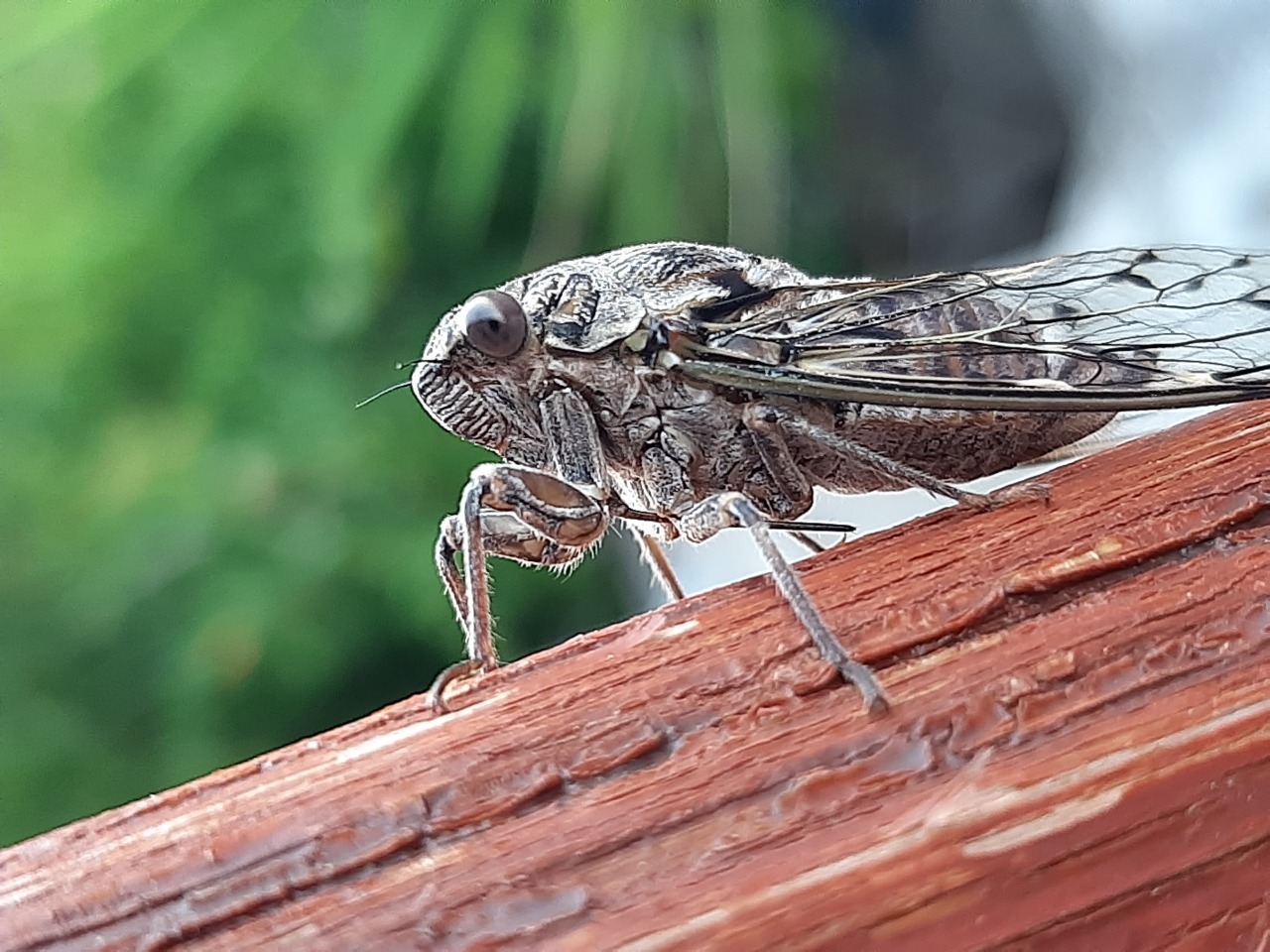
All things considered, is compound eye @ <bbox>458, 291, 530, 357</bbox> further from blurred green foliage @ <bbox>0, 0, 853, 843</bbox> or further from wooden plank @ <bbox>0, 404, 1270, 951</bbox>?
blurred green foliage @ <bbox>0, 0, 853, 843</bbox>

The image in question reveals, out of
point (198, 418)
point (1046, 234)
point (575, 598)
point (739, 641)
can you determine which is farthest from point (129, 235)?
point (1046, 234)

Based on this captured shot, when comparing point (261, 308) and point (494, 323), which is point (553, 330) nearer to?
point (494, 323)

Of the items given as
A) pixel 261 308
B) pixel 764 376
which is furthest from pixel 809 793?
pixel 261 308

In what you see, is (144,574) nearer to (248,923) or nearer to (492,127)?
(492,127)

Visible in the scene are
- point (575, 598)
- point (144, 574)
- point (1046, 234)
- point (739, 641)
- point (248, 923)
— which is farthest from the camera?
point (1046, 234)

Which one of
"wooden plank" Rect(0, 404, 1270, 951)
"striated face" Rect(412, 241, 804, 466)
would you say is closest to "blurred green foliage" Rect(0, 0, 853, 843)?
"striated face" Rect(412, 241, 804, 466)
